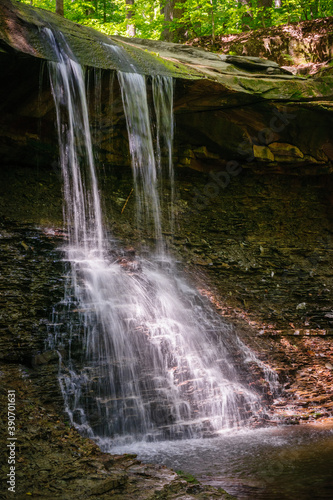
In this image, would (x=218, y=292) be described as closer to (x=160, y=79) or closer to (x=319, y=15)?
(x=160, y=79)

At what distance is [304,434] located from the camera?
430cm

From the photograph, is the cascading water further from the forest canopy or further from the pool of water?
the forest canopy

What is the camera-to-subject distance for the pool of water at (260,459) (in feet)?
9.83

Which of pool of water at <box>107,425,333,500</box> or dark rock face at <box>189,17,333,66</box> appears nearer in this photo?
pool of water at <box>107,425,333,500</box>

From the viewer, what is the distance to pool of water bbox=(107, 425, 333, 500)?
300 cm

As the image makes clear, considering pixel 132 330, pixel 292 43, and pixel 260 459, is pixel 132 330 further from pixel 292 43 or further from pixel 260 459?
pixel 292 43

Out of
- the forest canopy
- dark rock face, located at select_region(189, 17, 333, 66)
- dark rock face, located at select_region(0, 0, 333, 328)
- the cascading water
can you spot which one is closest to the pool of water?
the cascading water

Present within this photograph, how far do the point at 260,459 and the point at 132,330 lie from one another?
1999 mm

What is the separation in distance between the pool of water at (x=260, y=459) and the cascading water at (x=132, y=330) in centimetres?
28

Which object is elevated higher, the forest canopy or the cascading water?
the forest canopy

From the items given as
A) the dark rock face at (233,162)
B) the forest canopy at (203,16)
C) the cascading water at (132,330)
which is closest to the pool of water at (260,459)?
the cascading water at (132,330)

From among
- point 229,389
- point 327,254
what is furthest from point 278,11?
point 229,389

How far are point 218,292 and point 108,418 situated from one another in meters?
2.91

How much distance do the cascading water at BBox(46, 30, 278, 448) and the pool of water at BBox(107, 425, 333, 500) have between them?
28cm
